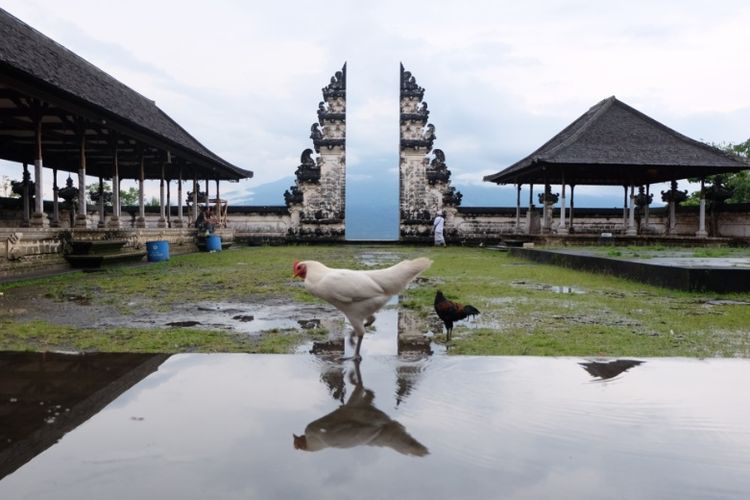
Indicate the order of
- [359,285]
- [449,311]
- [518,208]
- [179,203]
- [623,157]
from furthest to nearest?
[518,208], [179,203], [623,157], [449,311], [359,285]

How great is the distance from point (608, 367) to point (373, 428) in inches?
67.0

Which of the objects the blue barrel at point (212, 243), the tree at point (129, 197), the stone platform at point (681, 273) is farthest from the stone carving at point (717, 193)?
the tree at point (129, 197)

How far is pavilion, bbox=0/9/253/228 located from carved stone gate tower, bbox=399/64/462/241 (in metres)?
Result: 7.57

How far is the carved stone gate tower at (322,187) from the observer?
27.1 metres

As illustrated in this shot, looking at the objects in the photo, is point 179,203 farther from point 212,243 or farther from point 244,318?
point 244,318

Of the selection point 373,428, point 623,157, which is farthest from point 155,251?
point 623,157

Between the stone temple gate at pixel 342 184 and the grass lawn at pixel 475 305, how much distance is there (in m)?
15.7

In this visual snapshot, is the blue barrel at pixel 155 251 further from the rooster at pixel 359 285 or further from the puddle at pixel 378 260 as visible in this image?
the rooster at pixel 359 285

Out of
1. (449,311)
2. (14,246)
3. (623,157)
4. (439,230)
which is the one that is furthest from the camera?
(439,230)

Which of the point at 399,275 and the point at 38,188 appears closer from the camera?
the point at 399,275

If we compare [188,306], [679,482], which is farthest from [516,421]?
[188,306]

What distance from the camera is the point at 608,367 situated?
3443 millimetres

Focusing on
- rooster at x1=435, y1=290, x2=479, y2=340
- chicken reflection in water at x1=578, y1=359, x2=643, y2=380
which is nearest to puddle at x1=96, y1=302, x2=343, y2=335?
rooster at x1=435, y1=290, x2=479, y2=340

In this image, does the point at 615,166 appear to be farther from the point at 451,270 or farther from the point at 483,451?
the point at 483,451
